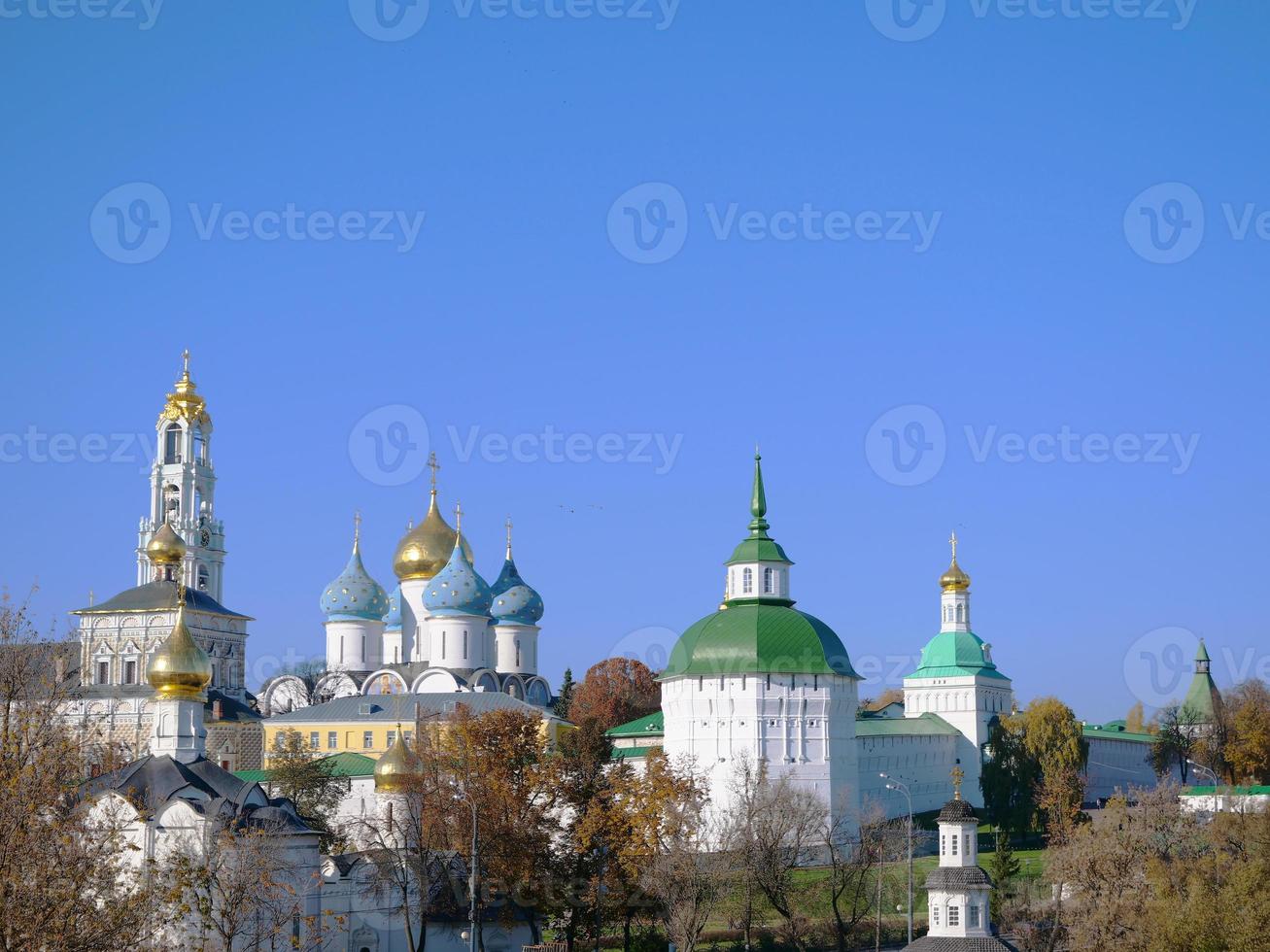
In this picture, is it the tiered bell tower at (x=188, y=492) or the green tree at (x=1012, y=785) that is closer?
the green tree at (x=1012, y=785)

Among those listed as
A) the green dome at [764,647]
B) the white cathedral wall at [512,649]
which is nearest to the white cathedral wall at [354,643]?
the white cathedral wall at [512,649]

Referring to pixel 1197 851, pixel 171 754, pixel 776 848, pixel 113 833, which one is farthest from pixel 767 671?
pixel 113 833

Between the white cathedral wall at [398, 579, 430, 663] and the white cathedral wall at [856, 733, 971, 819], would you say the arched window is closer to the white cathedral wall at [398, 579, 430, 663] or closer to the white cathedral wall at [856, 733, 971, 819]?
the white cathedral wall at [398, 579, 430, 663]

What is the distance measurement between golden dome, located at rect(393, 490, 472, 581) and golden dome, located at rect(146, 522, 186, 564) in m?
8.33

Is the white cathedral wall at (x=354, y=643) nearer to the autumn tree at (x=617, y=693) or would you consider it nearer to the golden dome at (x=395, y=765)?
the autumn tree at (x=617, y=693)

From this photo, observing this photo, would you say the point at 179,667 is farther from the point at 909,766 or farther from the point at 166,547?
the point at 166,547

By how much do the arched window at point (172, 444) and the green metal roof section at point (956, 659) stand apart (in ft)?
104

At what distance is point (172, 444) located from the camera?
249 ft

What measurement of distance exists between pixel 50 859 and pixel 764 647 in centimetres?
3425

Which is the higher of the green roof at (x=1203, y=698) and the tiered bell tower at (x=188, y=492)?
the tiered bell tower at (x=188, y=492)

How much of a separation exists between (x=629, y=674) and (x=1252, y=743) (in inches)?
1011

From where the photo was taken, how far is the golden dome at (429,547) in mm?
68500

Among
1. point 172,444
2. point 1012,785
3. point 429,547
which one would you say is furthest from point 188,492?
point 1012,785

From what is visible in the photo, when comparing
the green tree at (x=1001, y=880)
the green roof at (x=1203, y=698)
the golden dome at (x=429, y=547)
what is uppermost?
the golden dome at (x=429, y=547)
